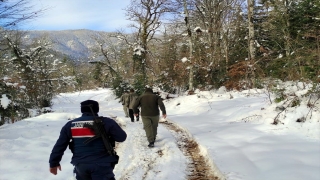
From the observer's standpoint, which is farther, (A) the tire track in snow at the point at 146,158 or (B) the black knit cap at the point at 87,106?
(A) the tire track in snow at the point at 146,158

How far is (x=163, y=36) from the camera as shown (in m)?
31.9

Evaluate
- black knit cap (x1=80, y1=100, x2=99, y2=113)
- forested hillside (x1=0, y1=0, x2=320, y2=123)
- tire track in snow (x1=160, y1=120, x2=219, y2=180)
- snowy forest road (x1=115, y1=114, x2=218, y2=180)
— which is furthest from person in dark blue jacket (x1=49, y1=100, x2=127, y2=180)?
forested hillside (x1=0, y1=0, x2=320, y2=123)

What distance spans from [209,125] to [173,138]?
2203mm

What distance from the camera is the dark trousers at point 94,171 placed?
379 cm

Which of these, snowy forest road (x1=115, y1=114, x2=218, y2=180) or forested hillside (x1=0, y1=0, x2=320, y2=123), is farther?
forested hillside (x1=0, y1=0, x2=320, y2=123)

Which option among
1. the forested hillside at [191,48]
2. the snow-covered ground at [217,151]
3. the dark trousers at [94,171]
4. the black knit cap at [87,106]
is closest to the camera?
the dark trousers at [94,171]

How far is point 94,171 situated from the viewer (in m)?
3.82

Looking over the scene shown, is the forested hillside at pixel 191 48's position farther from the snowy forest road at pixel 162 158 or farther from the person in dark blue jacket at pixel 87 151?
the person in dark blue jacket at pixel 87 151

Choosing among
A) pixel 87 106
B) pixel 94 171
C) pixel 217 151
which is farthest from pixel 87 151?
pixel 217 151

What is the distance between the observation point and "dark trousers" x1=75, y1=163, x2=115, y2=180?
379cm

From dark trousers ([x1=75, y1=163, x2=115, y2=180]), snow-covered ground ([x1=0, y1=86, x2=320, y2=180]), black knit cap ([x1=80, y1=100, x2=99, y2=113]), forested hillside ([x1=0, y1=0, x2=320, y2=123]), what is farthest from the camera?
forested hillside ([x1=0, y1=0, x2=320, y2=123])

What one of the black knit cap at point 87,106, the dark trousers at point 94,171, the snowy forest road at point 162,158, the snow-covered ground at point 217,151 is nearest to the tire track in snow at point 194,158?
the snowy forest road at point 162,158

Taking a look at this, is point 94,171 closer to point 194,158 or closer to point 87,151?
point 87,151

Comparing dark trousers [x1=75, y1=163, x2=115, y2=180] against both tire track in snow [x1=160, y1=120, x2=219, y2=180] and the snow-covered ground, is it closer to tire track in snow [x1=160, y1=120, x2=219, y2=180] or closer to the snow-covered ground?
the snow-covered ground
